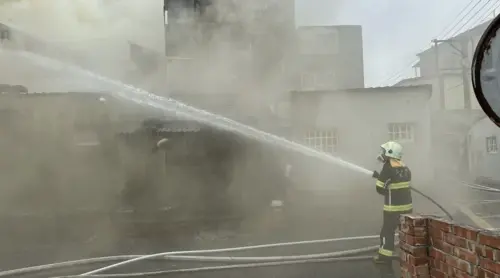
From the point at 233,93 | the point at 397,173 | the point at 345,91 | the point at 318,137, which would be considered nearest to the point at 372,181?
the point at 318,137

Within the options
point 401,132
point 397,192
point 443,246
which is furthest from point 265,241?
point 401,132

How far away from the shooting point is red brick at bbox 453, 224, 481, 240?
2360 millimetres

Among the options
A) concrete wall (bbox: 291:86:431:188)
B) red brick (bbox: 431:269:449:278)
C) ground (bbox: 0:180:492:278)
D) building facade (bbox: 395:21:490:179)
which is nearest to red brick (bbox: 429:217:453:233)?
red brick (bbox: 431:269:449:278)

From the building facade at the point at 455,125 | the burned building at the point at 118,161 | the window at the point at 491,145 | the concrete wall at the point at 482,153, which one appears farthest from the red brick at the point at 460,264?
the window at the point at 491,145

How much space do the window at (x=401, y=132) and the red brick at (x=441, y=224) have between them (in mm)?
13283

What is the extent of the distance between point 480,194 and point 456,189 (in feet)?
2.40

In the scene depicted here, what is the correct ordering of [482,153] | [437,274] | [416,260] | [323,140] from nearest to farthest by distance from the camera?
1. [437,274]
2. [416,260]
3. [323,140]
4. [482,153]

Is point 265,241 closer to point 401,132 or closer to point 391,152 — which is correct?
point 391,152

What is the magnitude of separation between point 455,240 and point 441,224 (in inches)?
7.9

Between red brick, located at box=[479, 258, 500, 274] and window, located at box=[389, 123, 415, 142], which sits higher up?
window, located at box=[389, 123, 415, 142]

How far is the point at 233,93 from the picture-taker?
1238 cm

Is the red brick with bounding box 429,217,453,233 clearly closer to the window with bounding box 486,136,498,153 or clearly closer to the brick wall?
the brick wall

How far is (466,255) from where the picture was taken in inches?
95.8

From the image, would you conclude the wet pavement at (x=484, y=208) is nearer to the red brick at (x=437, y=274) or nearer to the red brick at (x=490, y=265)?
the red brick at (x=437, y=274)
